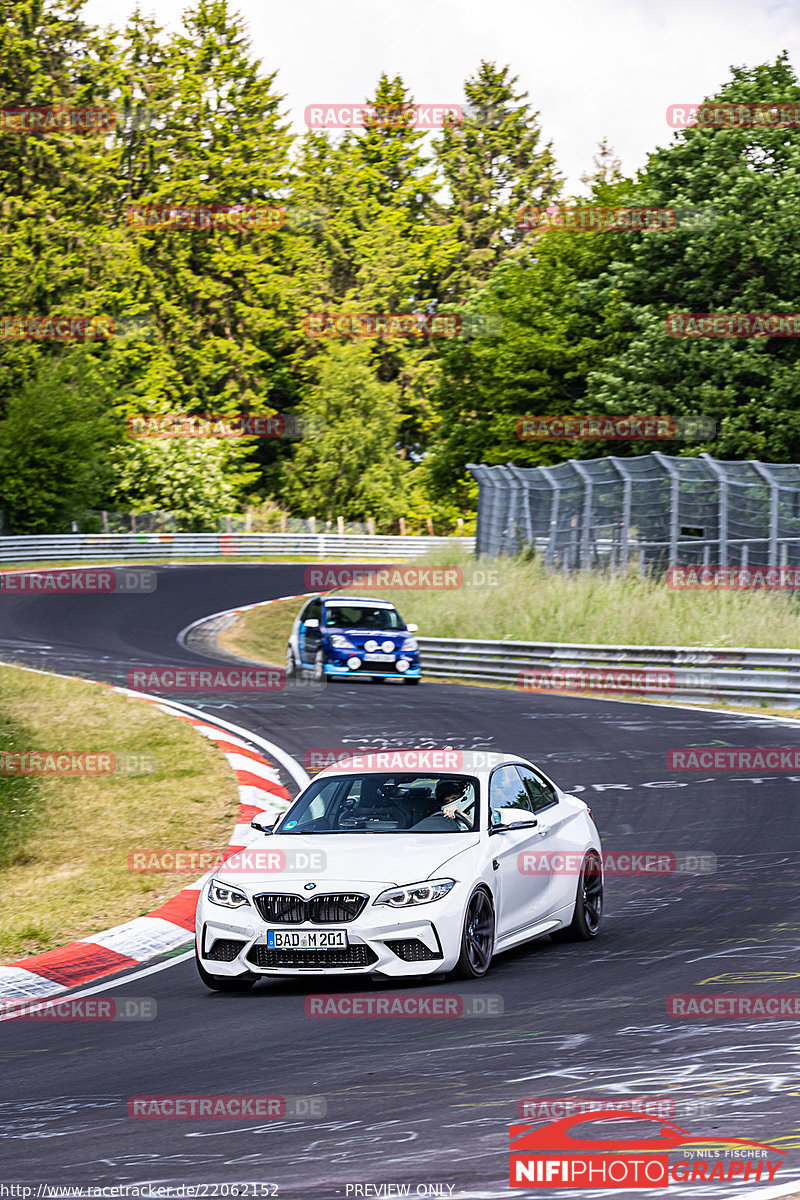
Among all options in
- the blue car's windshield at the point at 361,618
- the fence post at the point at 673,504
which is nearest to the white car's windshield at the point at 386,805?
the blue car's windshield at the point at 361,618

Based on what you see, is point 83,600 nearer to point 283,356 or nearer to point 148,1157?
point 148,1157

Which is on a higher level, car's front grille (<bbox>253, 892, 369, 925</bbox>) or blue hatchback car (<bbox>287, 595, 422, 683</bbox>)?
car's front grille (<bbox>253, 892, 369, 925</bbox>)

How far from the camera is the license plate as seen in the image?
8.56 meters

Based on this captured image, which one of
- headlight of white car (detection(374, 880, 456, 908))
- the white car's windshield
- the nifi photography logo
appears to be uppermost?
the white car's windshield

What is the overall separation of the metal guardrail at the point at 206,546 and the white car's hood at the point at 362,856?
140 feet

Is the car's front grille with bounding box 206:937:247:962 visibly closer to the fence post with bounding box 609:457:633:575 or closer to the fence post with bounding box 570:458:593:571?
the fence post with bounding box 609:457:633:575

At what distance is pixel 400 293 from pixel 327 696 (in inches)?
2470

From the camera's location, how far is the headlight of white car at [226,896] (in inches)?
345

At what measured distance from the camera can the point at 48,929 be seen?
11.0m

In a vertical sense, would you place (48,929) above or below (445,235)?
below

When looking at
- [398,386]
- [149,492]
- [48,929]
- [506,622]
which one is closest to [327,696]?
[506,622]

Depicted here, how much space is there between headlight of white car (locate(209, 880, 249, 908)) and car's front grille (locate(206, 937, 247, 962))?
19cm

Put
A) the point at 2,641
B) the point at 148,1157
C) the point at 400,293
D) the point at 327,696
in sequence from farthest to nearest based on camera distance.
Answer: the point at 400,293 → the point at 2,641 → the point at 327,696 → the point at 148,1157

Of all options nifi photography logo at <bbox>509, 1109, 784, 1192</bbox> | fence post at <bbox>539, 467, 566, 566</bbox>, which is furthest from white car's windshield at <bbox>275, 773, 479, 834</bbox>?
fence post at <bbox>539, 467, 566, 566</bbox>
